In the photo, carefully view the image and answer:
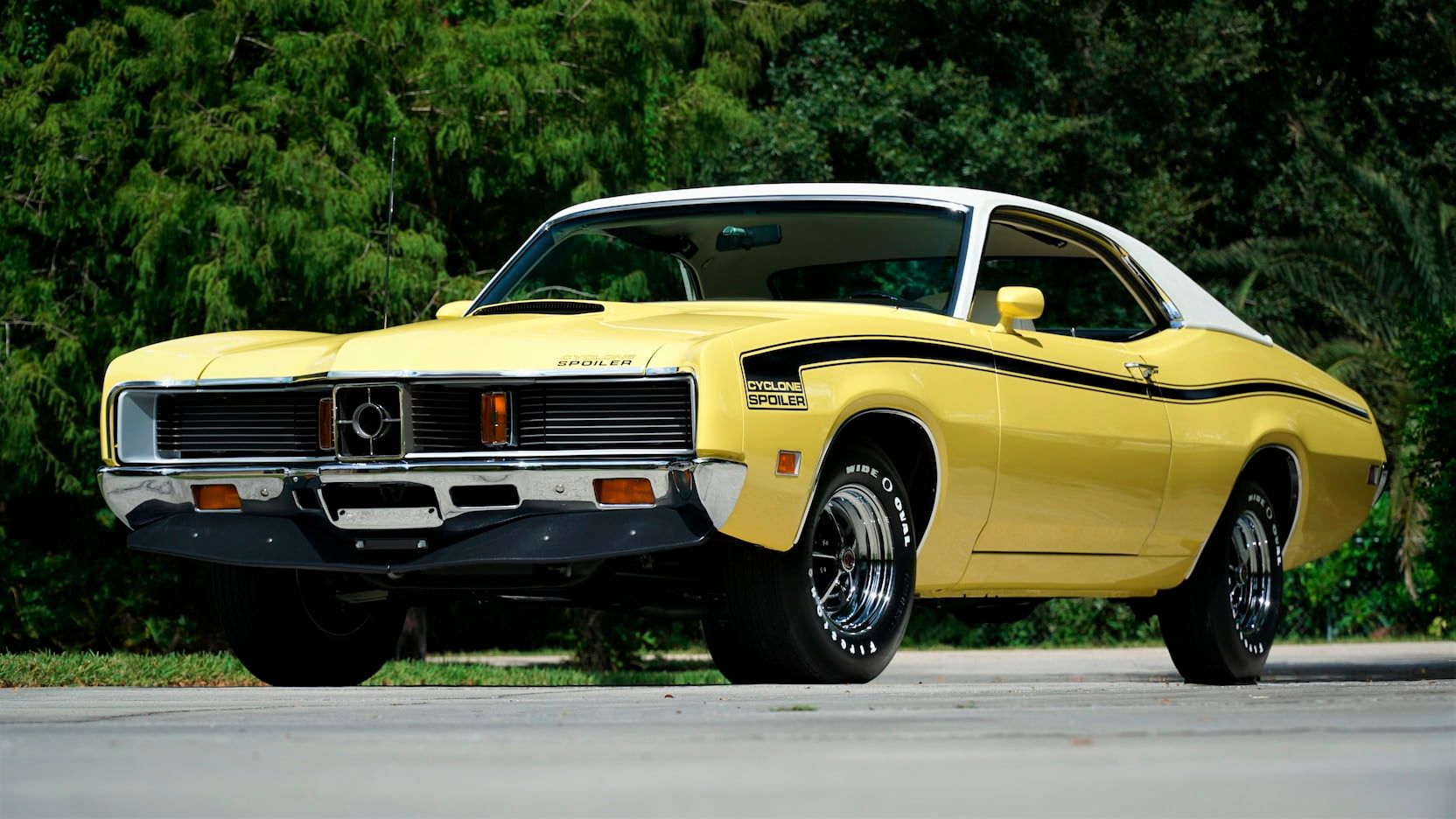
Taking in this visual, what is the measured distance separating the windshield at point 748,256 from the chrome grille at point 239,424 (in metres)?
1.36

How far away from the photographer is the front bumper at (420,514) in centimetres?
598

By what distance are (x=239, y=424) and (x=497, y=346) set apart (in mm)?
1067

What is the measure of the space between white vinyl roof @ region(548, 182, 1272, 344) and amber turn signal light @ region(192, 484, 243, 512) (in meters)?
2.04

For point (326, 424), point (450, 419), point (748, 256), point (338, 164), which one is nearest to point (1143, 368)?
point (748, 256)

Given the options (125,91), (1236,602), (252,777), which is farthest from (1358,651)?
(252,777)

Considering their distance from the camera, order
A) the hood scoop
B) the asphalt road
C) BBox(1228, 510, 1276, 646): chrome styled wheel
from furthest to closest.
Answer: BBox(1228, 510, 1276, 646): chrome styled wheel
the hood scoop
the asphalt road

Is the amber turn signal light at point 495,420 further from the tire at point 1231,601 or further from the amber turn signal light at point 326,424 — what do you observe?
the tire at point 1231,601

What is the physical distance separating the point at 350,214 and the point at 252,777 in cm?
1245

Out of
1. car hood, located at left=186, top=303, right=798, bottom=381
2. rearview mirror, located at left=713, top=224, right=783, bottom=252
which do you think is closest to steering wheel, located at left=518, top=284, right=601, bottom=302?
rearview mirror, located at left=713, top=224, right=783, bottom=252

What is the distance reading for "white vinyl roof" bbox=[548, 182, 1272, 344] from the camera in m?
7.74

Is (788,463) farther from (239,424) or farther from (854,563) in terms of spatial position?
(239,424)

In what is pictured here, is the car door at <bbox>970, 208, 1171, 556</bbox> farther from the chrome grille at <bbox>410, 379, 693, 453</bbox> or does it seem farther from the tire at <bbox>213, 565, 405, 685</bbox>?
the tire at <bbox>213, 565, 405, 685</bbox>

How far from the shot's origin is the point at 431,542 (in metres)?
6.38

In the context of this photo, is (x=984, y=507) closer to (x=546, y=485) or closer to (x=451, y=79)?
(x=546, y=485)
